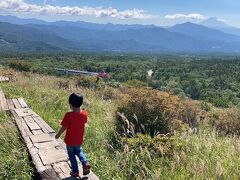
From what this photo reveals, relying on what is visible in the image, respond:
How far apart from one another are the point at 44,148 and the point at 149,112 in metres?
2.45

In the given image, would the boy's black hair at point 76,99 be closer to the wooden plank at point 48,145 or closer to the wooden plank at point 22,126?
the wooden plank at point 48,145

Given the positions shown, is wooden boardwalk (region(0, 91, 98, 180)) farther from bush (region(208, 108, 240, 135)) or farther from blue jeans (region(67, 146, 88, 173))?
bush (region(208, 108, 240, 135))

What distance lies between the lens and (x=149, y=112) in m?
8.31

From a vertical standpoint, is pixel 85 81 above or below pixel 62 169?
below

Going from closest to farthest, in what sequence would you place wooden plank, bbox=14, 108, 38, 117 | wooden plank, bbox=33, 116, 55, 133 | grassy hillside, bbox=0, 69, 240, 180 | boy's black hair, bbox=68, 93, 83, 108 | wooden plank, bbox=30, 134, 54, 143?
grassy hillside, bbox=0, 69, 240, 180 → boy's black hair, bbox=68, 93, 83, 108 → wooden plank, bbox=30, 134, 54, 143 → wooden plank, bbox=33, 116, 55, 133 → wooden plank, bbox=14, 108, 38, 117

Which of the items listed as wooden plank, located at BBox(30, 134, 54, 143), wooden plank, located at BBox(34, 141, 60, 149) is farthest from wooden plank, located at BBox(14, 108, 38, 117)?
wooden plank, located at BBox(34, 141, 60, 149)

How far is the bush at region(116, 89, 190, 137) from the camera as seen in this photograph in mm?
8250

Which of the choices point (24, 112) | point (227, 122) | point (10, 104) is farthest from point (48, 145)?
point (227, 122)

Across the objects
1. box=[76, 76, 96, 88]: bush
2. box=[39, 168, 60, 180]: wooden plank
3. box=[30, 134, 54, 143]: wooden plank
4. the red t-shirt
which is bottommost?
box=[76, 76, 96, 88]: bush

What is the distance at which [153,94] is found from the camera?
861cm

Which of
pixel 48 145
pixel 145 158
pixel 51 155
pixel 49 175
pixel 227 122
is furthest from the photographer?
pixel 227 122

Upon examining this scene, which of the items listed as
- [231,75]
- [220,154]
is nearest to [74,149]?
[220,154]

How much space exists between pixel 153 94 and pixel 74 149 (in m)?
2.97

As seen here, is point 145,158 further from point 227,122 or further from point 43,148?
point 227,122
